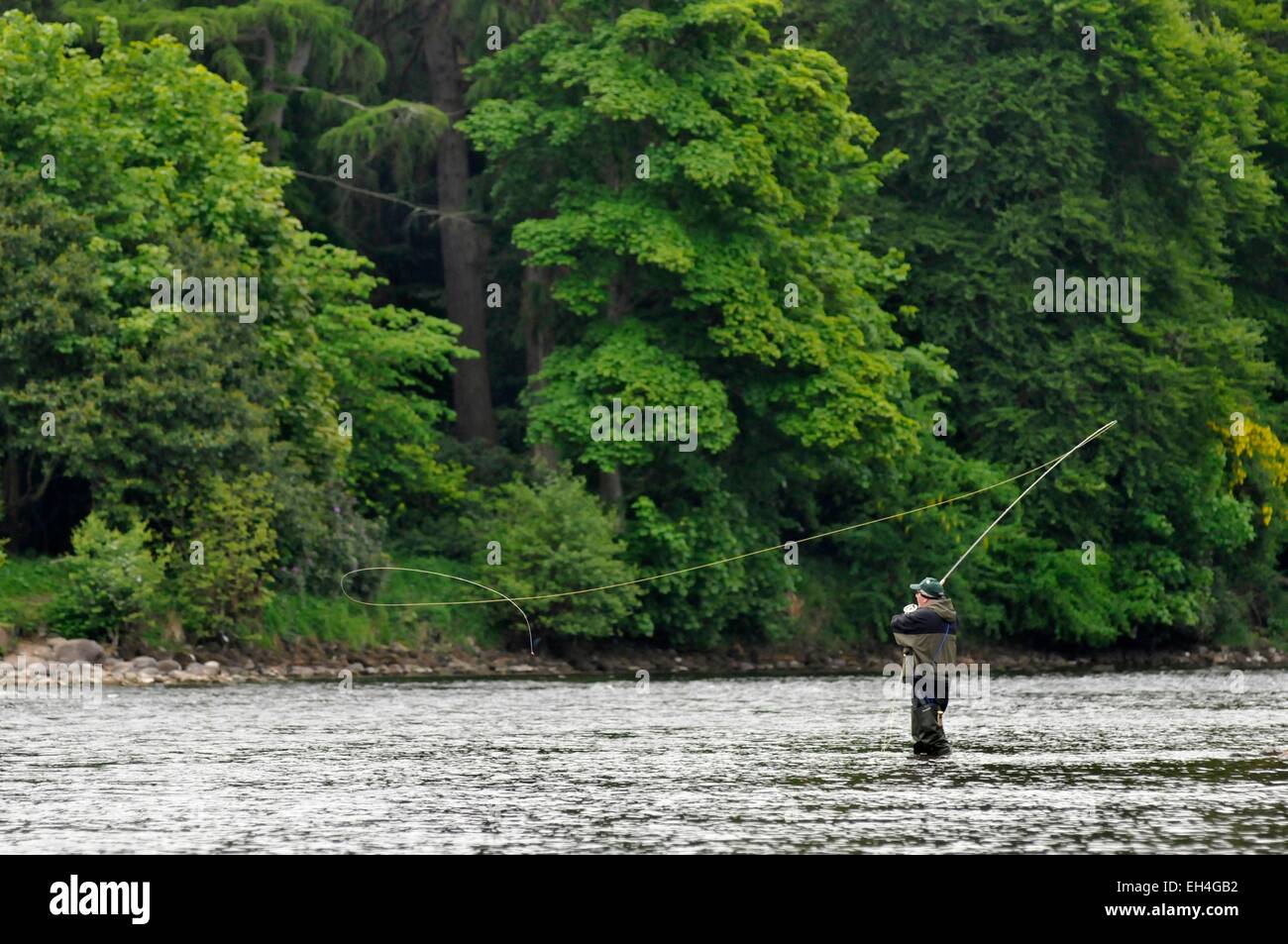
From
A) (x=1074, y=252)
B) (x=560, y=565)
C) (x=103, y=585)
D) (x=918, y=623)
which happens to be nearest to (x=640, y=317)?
(x=560, y=565)

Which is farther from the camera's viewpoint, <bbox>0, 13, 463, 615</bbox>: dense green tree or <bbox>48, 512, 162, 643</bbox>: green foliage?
<bbox>0, 13, 463, 615</bbox>: dense green tree

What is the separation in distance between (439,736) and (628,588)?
74.6 ft

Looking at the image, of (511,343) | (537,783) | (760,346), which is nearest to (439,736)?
(537,783)

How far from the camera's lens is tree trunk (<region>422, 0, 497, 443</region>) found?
61.6m

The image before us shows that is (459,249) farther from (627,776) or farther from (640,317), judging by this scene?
(627,776)

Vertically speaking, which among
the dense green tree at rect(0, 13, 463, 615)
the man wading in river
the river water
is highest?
the dense green tree at rect(0, 13, 463, 615)

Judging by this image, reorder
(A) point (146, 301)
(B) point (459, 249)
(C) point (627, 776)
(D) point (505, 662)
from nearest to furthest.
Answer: (C) point (627, 776), (A) point (146, 301), (D) point (505, 662), (B) point (459, 249)

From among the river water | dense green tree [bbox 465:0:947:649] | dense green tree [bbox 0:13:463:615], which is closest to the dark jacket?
the river water

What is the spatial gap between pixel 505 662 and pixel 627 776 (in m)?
27.4

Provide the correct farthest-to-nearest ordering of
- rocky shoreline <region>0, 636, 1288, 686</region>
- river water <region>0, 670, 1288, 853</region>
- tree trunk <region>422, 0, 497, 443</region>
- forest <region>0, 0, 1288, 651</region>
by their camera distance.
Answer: tree trunk <region>422, 0, 497, 443</region> → forest <region>0, 0, 1288, 651</region> → rocky shoreline <region>0, 636, 1288, 686</region> → river water <region>0, 670, 1288, 853</region>

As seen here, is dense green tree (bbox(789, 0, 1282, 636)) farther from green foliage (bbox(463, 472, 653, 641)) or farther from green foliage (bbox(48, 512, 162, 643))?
green foliage (bbox(48, 512, 162, 643))

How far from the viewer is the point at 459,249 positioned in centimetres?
6144

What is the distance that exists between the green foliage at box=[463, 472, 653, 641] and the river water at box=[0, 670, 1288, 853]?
40.6 ft

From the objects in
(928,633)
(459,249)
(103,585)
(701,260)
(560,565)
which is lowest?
(928,633)
